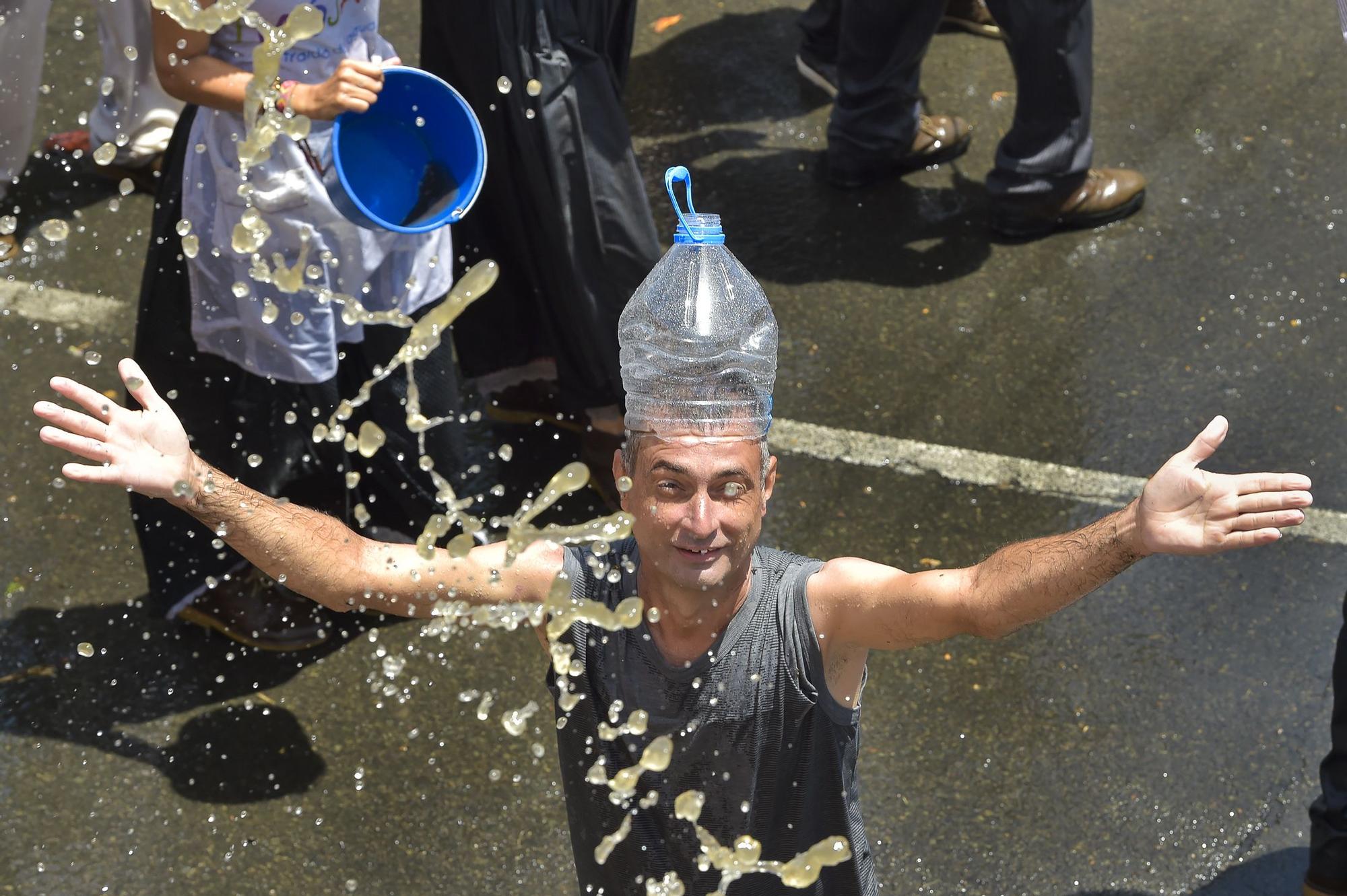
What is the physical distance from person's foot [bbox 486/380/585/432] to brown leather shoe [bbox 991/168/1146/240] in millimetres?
1934

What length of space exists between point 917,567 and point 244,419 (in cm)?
195

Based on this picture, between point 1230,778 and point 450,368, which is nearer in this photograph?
point 1230,778

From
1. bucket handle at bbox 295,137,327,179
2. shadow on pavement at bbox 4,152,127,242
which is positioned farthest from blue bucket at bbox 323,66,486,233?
shadow on pavement at bbox 4,152,127,242

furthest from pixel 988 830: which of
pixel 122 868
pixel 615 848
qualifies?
pixel 122 868

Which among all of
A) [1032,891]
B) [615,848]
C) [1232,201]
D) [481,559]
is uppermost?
[481,559]

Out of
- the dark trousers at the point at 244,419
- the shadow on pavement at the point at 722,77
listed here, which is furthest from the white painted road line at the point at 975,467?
the shadow on pavement at the point at 722,77

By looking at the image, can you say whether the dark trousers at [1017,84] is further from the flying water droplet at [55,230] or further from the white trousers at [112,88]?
the flying water droplet at [55,230]

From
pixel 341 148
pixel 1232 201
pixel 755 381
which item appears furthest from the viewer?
pixel 1232 201

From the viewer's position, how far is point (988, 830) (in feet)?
13.0

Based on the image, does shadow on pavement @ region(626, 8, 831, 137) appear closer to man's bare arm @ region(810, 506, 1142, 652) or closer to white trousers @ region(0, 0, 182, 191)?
white trousers @ region(0, 0, 182, 191)

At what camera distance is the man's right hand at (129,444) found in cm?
270

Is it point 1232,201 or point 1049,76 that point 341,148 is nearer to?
Answer: point 1049,76

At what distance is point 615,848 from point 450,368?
1854 millimetres

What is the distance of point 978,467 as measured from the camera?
4.97 metres
